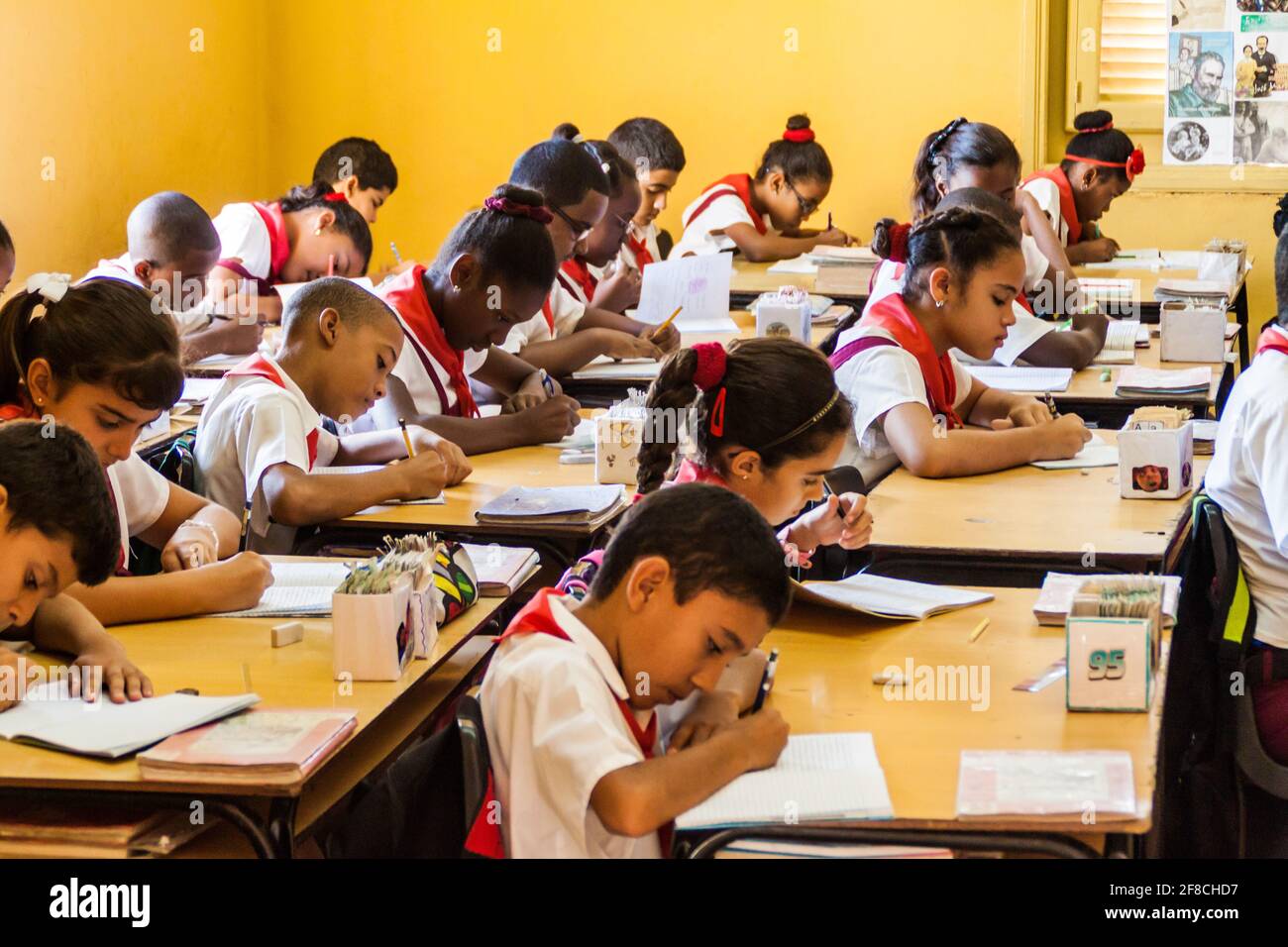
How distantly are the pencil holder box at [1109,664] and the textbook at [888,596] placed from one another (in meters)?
0.38

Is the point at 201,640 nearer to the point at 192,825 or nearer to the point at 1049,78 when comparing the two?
the point at 192,825

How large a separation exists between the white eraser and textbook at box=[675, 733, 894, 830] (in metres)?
0.74

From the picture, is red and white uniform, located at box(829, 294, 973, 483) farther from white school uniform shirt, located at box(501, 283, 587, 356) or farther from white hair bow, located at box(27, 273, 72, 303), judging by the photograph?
white hair bow, located at box(27, 273, 72, 303)

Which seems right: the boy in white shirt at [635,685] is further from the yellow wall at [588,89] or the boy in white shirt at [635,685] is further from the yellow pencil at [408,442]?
the yellow wall at [588,89]

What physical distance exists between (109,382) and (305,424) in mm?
656

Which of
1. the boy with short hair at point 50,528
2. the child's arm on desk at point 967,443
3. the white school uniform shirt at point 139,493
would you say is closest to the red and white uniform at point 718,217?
the child's arm on desk at point 967,443

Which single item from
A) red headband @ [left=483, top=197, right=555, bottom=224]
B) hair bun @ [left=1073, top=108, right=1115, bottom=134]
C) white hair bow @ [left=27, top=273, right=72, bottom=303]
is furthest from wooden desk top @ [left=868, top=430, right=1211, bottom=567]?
hair bun @ [left=1073, top=108, right=1115, bottom=134]

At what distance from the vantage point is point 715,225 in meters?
6.16

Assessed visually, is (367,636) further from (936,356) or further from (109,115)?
(109,115)

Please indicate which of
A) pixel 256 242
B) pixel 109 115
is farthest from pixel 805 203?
pixel 109 115

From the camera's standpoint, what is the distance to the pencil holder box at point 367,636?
77.0 inches

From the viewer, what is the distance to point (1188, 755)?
7.98 feet

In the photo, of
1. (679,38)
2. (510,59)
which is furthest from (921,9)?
(510,59)

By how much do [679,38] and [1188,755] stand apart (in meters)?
5.11
